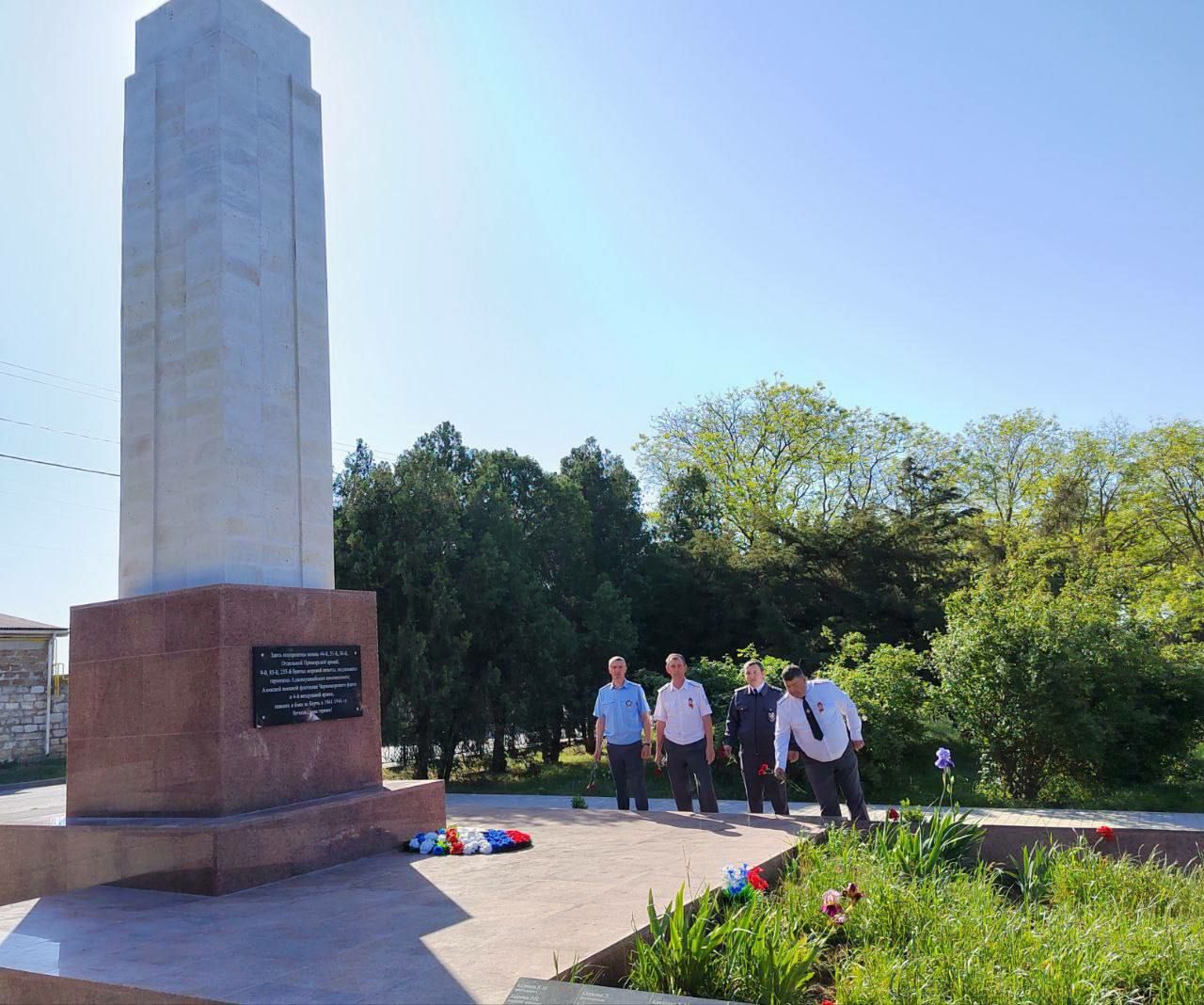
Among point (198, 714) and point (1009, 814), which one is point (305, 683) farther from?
point (1009, 814)

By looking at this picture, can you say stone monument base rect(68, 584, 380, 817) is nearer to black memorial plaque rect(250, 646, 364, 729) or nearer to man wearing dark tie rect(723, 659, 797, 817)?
black memorial plaque rect(250, 646, 364, 729)

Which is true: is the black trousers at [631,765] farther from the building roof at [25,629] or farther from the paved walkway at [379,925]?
the building roof at [25,629]

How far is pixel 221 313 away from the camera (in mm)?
6621

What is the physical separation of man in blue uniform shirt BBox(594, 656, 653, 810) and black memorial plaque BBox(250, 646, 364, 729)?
108 inches

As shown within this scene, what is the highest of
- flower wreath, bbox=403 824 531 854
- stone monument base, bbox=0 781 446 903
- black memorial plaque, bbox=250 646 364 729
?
black memorial plaque, bbox=250 646 364 729

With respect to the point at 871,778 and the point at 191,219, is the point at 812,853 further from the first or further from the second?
the point at 871,778

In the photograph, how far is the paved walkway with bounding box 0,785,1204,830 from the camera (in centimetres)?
928

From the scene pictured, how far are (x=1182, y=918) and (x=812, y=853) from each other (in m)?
1.82

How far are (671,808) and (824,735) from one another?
207 inches

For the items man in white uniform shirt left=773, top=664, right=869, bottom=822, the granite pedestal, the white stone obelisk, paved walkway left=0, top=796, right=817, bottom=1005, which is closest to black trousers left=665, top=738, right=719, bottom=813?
man in white uniform shirt left=773, top=664, right=869, bottom=822

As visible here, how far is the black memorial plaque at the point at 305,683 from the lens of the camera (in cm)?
610

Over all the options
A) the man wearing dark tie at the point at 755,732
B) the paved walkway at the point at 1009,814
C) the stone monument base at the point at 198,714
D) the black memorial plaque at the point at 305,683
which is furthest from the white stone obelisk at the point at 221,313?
the paved walkway at the point at 1009,814

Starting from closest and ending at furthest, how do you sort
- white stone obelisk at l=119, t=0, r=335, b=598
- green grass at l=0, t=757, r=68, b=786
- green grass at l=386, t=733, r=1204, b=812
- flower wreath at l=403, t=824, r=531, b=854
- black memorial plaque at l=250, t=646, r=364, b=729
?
black memorial plaque at l=250, t=646, r=364, b=729
flower wreath at l=403, t=824, r=531, b=854
white stone obelisk at l=119, t=0, r=335, b=598
green grass at l=386, t=733, r=1204, b=812
green grass at l=0, t=757, r=68, b=786

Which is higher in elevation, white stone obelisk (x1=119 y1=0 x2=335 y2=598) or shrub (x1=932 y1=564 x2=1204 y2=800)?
white stone obelisk (x1=119 y1=0 x2=335 y2=598)
